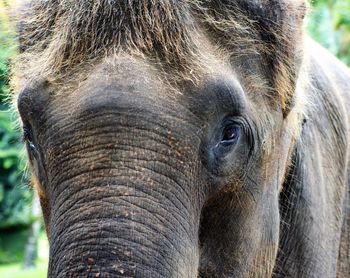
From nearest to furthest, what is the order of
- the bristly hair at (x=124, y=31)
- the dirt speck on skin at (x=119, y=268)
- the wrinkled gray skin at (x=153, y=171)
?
the dirt speck on skin at (x=119, y=268) < the wrinkled gray skin at (x=153, y=171) < the bristly hair at (x=124, y=31)

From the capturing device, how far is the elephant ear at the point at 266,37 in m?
4.00

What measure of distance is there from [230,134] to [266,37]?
1.81 ft

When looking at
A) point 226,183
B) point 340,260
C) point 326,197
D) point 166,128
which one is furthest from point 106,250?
point 340,260

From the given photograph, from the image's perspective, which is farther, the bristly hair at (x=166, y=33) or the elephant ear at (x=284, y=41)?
the elephant ear at (x=284, y=41)

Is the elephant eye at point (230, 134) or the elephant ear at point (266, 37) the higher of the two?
the elephant ear at point (266, 37)

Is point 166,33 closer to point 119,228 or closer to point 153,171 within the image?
point 153,171

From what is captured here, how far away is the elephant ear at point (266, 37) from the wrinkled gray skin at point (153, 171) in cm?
12

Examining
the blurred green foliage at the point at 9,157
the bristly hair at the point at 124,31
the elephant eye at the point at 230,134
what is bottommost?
the blurred green foliage at the point at 9,157

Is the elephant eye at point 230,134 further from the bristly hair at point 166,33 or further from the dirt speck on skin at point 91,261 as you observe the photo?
the dirt speck on skin at point 91,261

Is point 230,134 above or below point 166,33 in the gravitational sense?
below

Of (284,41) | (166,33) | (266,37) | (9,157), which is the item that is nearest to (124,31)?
(166,33)

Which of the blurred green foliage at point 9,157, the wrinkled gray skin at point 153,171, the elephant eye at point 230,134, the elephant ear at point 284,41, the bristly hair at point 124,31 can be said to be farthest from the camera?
the blurred green foliage at point 9,157

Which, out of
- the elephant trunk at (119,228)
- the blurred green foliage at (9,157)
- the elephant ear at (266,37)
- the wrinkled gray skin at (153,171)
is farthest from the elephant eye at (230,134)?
the blurred green foliage at (9,157)

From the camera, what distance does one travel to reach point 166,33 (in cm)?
378
